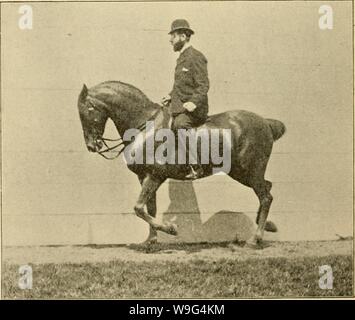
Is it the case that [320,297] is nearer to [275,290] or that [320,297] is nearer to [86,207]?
[275,290]

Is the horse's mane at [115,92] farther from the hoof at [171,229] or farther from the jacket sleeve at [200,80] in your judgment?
the hoof at [171,229]

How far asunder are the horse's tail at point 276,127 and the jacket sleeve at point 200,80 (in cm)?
67

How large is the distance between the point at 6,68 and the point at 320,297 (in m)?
3.48

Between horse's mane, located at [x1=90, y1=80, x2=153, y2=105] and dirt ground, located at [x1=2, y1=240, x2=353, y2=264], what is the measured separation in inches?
52.7

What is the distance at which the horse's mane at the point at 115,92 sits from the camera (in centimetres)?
589

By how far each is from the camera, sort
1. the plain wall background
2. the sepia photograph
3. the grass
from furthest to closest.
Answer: the plain wall background
the sepia photograph
the grass

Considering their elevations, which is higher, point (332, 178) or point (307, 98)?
point (307, 98)

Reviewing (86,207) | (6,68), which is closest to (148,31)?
(6,68)

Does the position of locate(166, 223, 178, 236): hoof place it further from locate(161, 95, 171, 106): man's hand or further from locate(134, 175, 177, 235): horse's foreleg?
locate(161, 95, 171, 106): man's hand

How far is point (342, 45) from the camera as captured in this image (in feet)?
19.9

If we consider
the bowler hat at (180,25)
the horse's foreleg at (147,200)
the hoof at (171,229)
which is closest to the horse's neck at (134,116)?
the horse's foreleg at (147,200)

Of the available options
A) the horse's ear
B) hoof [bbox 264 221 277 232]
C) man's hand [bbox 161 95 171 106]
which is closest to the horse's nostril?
the horse's ear

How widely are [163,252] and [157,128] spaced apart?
3.67 ft

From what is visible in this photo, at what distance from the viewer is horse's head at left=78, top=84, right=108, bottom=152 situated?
5898 mm
